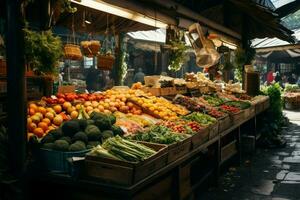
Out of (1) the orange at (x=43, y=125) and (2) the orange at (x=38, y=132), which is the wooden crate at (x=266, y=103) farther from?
(2) the orange at (x=38, y=132)

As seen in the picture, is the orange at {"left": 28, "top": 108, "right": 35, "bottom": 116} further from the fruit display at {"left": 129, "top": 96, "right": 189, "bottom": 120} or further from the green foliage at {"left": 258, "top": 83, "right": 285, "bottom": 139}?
the green foliage at {"left": 258, "top": 83, "right": 285, "bottom": 139}

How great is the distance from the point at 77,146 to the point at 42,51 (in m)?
1.01

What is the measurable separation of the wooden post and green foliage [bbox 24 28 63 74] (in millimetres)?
67

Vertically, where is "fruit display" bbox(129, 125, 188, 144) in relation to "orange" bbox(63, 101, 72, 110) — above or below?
below

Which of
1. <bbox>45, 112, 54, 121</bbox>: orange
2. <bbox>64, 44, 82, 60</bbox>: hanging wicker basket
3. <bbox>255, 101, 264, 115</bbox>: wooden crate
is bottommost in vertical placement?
<bbox>255, 101, 264, 115</bbox>: wooden crate

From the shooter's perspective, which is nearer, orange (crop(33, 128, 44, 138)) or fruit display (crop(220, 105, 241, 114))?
orange (crop(33, 128, 44, 138))

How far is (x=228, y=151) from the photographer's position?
23.7 ft

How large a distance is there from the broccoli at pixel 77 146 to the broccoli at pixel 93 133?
210 mm

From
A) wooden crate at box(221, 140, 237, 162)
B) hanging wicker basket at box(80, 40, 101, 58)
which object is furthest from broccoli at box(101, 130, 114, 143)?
wooden crate at box(221, 140, 237, 162)

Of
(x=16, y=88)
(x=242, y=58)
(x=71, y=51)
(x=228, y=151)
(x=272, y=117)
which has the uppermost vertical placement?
(x=242, y=58)

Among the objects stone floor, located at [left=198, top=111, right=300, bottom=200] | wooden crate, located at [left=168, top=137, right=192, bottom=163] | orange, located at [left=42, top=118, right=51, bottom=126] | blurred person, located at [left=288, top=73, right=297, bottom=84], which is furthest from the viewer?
blurred person, located at [left=288, top=73, right=297, bottom=84]

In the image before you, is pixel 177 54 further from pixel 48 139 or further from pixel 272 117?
pixel 272 117

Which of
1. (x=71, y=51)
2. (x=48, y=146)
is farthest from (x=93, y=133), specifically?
(x=71, y=51)

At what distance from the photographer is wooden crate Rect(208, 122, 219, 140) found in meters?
5.84
